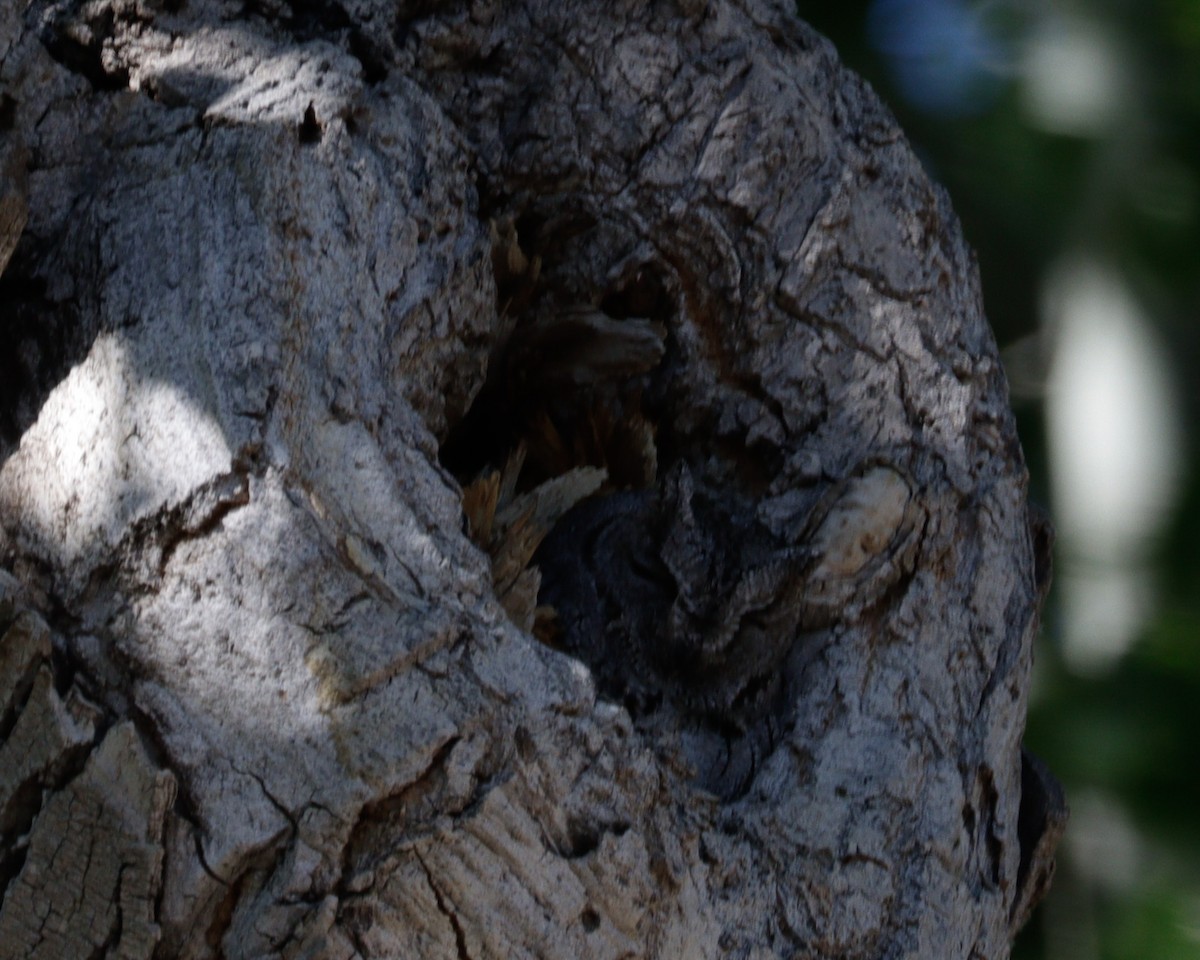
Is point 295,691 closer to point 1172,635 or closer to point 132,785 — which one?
point 132,785

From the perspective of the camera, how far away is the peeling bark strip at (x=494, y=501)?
30.4 inches

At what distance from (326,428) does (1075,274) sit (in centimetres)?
114

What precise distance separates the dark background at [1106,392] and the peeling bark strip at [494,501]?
355mm

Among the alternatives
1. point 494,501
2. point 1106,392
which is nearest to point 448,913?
point 494,501

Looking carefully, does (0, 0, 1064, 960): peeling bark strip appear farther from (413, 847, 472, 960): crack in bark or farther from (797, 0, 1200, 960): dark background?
(797, 0, 1200, 960): dark background

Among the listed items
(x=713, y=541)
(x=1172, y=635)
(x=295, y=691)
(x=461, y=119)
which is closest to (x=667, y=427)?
(x=713, y=541)

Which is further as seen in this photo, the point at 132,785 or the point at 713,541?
the point at 713,541

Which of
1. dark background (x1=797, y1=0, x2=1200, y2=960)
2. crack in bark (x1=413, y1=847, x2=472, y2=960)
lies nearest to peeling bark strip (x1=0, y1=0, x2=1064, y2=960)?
crack in bark (x1=413, y1=847, x2=472, y2=960)

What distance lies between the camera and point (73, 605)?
83cm

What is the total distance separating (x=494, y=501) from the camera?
109 centimetres

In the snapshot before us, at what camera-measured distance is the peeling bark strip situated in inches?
30.4

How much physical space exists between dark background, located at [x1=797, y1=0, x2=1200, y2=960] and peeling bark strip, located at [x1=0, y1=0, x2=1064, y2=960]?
14.0 inches

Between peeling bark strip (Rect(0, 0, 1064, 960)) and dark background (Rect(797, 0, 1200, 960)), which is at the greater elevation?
peeling bark strip (Rect(0, 0, 1064, 960))

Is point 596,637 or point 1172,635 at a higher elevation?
point 596,637
